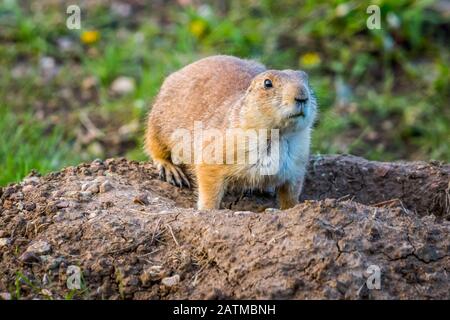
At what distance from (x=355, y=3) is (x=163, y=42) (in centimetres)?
228

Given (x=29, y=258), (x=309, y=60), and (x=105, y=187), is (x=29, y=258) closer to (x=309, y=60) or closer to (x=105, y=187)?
(x=105, y=187)

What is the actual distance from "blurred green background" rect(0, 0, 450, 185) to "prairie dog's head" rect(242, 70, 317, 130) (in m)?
2.90

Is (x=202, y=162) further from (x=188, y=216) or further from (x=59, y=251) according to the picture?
(x=59, y=251)

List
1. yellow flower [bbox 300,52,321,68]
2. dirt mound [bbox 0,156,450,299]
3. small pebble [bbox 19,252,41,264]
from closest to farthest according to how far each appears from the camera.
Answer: dirt mound [bbox 0,156,450,299], small pebble [bbox 19,252,41,264], yellow flower [bbox 300,52,321,68]

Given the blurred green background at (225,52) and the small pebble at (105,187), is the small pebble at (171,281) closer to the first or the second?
the small pebble at (105,187)

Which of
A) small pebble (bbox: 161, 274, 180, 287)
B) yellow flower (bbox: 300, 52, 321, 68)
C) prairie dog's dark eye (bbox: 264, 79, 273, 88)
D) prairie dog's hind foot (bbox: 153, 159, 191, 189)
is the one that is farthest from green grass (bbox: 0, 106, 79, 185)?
yellow flower (bbox: 300, 52, 321, 68)

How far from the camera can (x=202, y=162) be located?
556cm

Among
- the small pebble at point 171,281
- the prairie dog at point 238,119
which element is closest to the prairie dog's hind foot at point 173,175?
the prairie dog at point 238,119

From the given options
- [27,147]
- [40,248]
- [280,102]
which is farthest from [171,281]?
[27,147]

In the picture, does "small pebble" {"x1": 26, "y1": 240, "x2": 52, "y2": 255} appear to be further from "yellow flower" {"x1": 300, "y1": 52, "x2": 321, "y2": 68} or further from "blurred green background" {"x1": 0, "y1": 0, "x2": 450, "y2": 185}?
"yellow flower" {"x1": 300, "y1": 52, "x2": 321, "y2": 68}

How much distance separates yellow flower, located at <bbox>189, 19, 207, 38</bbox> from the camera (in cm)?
967

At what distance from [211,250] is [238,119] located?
49.9 inches

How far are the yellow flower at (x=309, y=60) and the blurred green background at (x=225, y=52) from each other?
0.04 ft
